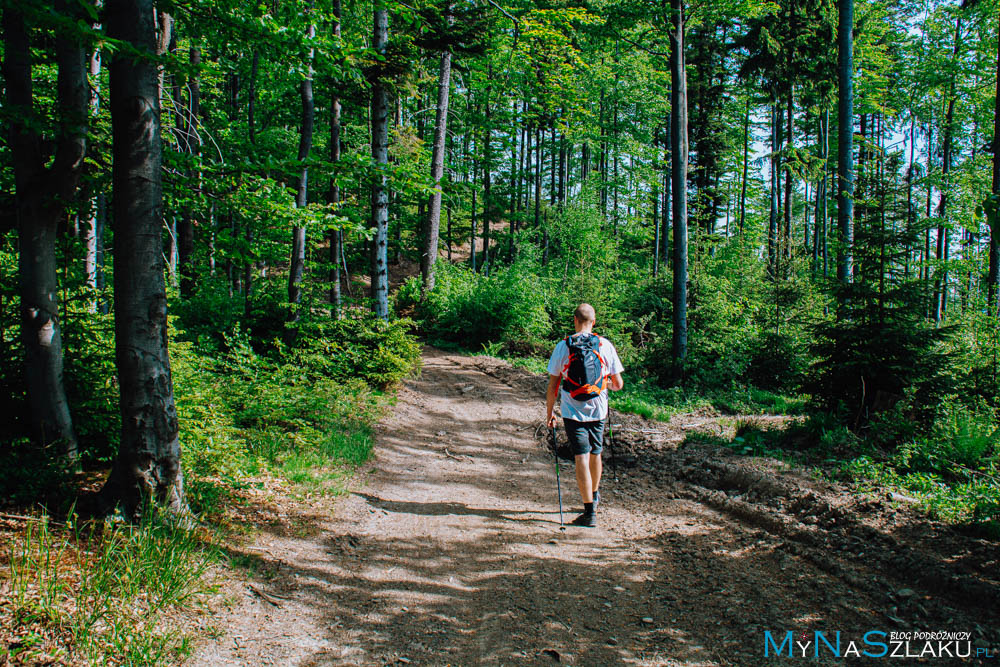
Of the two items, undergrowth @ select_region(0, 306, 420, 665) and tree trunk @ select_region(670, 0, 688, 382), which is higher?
tree trunk @ select_region(670, 0, 688, 382)

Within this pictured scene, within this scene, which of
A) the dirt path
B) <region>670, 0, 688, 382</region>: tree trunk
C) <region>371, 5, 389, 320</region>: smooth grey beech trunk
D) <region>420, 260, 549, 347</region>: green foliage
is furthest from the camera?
<region>420, 260, 549, 347</region>: green foliage

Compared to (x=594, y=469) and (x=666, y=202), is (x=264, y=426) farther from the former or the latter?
(x=666, y=202)

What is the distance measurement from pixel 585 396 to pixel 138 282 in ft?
13.4

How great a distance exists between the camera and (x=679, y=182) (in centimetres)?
1280

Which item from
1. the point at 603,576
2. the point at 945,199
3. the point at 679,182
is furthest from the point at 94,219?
the point at 945,199

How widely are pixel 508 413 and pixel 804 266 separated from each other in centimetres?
1252

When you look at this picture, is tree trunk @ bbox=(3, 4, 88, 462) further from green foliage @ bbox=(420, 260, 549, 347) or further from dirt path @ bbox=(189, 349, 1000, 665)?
green foliage @ bbox=(420, 260, 549, 347)

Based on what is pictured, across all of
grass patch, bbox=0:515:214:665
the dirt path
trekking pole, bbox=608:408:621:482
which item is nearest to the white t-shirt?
the dirt path

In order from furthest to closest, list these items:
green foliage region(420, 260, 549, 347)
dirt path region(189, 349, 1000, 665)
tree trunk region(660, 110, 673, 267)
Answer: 1. tree trunk region(660, 110, 673, 267)
2. green foliage region(420, 260, 549, 347)
3. dirt path region(189, 349, 1000, 665)

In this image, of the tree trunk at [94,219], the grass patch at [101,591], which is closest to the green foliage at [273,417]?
the grass patch at [101,591]

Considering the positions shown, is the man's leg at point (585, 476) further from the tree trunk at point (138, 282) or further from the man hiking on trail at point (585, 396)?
the tree trunk at point (138, 282)

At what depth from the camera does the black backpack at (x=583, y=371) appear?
17.7ft

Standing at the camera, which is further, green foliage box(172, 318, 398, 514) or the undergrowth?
green foliage box(172, 318, 398, 514)

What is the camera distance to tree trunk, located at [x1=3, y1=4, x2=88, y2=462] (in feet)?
15.0
